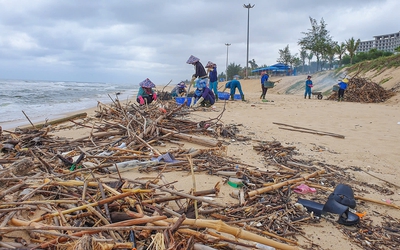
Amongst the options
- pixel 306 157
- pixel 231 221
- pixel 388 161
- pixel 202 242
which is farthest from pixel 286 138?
pixel 202 242

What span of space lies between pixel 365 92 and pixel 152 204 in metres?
16.2

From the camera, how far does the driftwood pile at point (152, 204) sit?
165 centimetres

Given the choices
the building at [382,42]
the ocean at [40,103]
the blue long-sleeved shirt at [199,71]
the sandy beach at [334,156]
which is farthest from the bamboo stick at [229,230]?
the building at [382,42]

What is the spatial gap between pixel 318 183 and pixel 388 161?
1824mm

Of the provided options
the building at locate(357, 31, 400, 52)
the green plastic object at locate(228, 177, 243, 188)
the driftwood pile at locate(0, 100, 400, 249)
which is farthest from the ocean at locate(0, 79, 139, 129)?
the building at locate(357, 31, 400, 52)

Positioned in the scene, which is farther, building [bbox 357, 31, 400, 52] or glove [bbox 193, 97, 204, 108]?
building [bbox 357, 31, 400, 52]

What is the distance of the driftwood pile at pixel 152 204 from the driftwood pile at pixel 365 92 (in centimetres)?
1317

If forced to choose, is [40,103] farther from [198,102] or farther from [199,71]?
[198,102]

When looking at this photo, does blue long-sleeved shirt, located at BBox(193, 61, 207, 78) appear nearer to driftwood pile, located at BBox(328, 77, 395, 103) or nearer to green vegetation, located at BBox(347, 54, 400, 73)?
driftwood pile, located at BBox(328, 77, 395, 103)

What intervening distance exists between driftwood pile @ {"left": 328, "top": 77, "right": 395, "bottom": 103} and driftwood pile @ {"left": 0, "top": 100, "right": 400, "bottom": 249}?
519 inches

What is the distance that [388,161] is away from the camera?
13.5 feet

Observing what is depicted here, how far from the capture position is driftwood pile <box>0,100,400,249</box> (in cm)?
165

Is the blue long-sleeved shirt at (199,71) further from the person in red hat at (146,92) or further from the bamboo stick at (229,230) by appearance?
the bamboo stick at (229,230)

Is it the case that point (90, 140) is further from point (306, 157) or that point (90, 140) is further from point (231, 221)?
point (306, 157)
